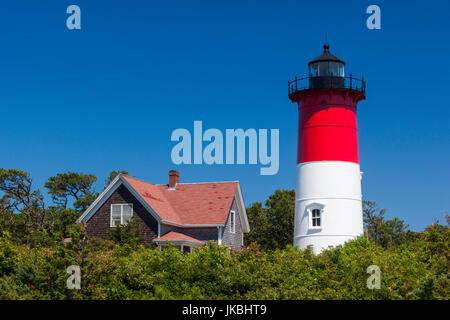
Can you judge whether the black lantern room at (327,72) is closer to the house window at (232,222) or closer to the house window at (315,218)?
the house window at (315,218)

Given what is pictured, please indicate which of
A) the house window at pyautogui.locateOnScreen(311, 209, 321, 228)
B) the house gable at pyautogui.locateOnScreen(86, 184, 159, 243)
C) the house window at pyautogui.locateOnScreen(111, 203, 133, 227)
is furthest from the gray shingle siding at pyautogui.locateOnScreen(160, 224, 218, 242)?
the house window at pyautogui.locateOnScreen(311, 209, 321, 228)

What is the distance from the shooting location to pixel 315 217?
32719 mm

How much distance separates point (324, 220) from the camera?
3231 centimetres

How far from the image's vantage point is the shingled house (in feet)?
115

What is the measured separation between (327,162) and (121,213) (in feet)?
38.5

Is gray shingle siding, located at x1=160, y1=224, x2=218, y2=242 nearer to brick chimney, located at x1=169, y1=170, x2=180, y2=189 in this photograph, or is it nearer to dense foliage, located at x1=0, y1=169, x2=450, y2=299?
brick chimney, located at x1=169, y1=170, x2=180, y2=189

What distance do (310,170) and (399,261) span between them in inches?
363

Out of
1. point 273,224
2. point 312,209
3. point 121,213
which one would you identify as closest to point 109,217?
point 121,213

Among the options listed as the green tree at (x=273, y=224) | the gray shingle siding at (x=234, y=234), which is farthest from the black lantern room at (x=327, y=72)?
the green tree at (x=273, y=224)

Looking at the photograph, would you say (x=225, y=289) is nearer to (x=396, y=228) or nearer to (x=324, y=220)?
(x=324, y=220)

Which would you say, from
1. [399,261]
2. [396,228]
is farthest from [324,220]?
[396,228]

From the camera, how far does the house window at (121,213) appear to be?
117ft

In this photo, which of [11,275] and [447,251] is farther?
[447,251]

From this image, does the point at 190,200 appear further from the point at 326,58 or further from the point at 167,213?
the point at 326,58
